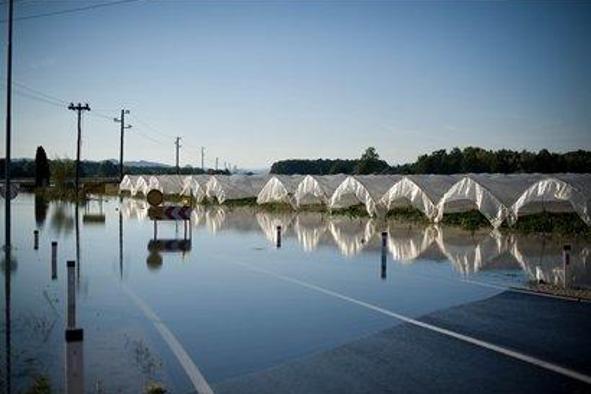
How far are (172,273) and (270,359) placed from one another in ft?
27.7

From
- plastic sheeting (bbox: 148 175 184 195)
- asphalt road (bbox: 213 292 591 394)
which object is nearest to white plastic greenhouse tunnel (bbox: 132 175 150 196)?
plastic sheeting (bbox: 148 175 184 195)

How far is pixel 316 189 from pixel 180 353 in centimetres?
3671

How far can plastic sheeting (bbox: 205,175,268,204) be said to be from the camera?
56.3 m

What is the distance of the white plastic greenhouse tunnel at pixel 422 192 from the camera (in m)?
33.5

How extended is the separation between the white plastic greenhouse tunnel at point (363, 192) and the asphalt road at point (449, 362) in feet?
89.5

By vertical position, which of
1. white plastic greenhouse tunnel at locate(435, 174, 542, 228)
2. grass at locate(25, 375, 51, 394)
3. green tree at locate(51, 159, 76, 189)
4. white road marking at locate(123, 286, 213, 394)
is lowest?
white road marking at locate(123, 286, 213, 394)

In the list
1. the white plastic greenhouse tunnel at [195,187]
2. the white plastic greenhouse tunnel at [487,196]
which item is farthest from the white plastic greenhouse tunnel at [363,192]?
the white plastic greenhouse tunnel at [195,187]

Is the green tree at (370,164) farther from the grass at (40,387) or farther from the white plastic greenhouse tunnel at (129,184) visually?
the grass at (40,387)

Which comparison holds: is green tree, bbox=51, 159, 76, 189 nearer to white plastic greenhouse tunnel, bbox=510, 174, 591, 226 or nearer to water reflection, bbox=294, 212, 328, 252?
water reflection, bbox=294, 212, 328, 252

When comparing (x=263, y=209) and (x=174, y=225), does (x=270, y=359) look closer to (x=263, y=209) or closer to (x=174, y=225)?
(x=174, y=225)

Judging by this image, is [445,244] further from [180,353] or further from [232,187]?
[232,187]

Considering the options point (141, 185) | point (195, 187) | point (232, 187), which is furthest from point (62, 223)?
point (141, 185)

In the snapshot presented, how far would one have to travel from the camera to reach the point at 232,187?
56.8 m

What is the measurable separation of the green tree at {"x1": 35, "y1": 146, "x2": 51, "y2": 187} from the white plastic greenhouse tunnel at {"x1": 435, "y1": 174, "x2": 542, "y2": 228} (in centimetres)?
6497
